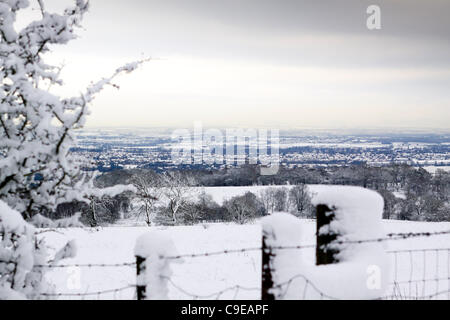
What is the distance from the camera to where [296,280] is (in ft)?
7.99

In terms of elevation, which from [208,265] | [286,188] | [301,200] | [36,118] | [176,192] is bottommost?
[301,200]

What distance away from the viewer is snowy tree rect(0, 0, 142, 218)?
3006 mm

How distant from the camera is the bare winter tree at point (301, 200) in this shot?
175 ft

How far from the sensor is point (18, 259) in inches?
106

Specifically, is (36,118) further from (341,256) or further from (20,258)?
(341,256)

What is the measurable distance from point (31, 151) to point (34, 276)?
1070 mm

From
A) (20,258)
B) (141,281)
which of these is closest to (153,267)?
(141,281)

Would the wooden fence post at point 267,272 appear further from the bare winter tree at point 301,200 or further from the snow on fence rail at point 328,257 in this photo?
the bare winter tree at point 301,200

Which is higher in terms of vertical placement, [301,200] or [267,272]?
[267,272]

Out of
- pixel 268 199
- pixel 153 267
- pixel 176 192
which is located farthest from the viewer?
pixel 268 199

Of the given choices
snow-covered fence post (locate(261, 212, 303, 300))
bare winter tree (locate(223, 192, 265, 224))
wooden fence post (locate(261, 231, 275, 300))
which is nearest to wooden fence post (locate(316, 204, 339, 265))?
snow-covered fence post (locate(261, 212, 303, 300))

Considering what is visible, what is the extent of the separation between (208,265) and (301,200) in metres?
43.3

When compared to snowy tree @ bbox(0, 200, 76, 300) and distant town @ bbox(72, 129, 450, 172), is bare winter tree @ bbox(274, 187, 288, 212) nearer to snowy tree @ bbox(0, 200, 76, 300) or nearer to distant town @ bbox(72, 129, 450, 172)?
distant town @ bbox(72, 129, 450, 172)

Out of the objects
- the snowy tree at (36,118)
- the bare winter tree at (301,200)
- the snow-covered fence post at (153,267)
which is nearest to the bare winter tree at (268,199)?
the bare winter tree at (301,200)
